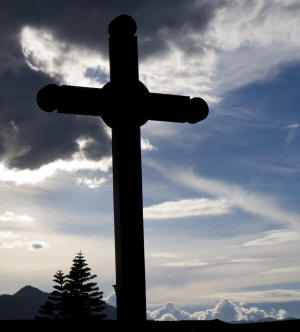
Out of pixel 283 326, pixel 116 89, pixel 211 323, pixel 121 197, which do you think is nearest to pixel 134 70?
pixel 116 89

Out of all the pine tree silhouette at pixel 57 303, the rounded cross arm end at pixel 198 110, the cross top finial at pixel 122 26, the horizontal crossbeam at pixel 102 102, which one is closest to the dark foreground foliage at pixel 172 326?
the horizontal crossbeam at pixel 102 102

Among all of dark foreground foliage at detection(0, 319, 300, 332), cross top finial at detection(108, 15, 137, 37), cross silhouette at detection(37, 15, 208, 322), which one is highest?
cross top finial at detection(108, 15, 137, 37)

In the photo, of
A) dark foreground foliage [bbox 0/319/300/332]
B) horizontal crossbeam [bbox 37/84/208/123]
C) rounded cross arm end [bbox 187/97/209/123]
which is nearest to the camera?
dark foreground foliage [bbox 0/319/300/332]

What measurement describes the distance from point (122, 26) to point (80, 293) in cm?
5899

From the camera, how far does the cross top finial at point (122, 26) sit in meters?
5.78

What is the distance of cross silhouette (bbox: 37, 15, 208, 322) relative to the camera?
17.4 ft

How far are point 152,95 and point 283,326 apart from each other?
585 centimetres

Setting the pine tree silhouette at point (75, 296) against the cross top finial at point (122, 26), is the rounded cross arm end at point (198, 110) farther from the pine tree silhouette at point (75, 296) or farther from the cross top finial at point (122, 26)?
the pine tree silhouette at point (75, 296)

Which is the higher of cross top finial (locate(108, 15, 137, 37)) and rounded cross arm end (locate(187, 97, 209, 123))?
cross top finial (locate(108, 15, 137, 37))

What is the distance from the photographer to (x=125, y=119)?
589 centimetres

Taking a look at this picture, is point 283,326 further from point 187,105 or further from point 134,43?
point 134,43

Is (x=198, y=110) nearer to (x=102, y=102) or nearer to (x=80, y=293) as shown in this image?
(x=102, y=102)

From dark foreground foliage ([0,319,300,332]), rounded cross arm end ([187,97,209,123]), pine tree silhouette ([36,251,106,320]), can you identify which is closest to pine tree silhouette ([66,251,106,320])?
pine tree silhouette ([36,251,106,320])

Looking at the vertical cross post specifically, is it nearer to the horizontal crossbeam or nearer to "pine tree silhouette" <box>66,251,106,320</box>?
the horizontal crossbeam
